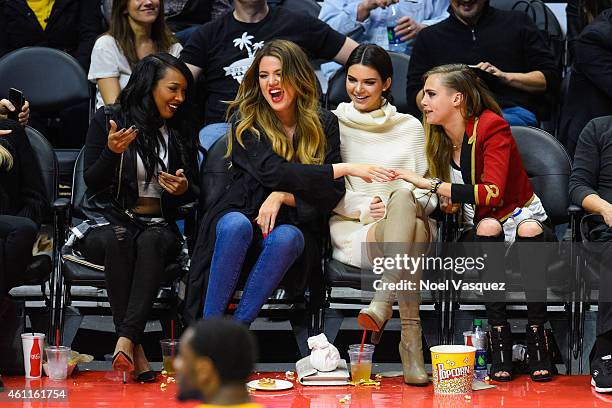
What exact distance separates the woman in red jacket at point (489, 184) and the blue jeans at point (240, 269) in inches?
23.9

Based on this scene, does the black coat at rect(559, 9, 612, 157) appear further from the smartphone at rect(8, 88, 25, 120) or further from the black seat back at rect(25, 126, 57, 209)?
the smartphone at rect(8, 88, 25, 120)

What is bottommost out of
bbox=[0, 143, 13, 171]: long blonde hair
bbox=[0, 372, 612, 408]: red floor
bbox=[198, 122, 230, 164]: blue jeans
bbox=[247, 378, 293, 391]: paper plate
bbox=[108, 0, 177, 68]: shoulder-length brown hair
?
bbox=[0, 372, 612, 408]: red floor

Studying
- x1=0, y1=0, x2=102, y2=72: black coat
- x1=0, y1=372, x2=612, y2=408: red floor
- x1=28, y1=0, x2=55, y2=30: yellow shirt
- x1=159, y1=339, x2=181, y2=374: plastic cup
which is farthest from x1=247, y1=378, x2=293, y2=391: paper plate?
x1=28, y1=0, x2=55, y2=30: yellow shirt

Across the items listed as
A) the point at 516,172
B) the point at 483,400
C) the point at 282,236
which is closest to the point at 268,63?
the point at 282,236

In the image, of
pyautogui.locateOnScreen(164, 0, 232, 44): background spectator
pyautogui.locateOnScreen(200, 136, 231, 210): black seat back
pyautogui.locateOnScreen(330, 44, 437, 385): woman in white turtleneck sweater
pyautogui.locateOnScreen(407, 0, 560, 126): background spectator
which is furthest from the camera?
pyautogui.locateOnScreen(164, 0, 232, 44): background spectator

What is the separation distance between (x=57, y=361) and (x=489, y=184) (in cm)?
192

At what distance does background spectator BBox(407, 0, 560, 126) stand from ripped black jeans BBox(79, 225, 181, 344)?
1.73m

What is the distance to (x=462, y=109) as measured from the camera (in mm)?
5199

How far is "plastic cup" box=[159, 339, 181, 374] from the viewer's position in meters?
4.93

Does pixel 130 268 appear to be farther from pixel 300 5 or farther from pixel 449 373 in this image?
pixel 300 5

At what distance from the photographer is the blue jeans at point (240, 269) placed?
191 inches

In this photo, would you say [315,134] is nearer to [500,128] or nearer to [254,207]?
[254,207]

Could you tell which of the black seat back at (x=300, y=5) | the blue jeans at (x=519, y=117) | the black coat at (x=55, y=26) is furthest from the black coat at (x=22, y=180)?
the blue jeans at (x=519, y=117)

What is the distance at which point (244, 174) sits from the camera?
5.21 metres
